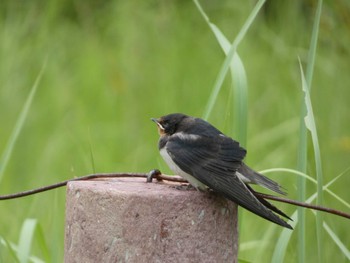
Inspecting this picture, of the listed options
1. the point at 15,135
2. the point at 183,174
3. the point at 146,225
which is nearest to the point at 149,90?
the point at 15,135

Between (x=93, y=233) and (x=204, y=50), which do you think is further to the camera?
(x=204, y=50)

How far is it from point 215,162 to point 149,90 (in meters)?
3.20

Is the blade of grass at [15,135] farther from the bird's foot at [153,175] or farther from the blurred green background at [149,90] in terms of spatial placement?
the blurred green background at [149,90]

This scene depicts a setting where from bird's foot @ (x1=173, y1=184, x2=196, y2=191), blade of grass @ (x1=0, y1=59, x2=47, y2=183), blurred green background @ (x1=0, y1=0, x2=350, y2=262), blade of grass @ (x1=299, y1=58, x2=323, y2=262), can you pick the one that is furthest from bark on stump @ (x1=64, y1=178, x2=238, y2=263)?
blurred green background @ (x1=0, y1=0, x2=350, y2=262)

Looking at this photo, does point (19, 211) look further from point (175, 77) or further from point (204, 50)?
point (204, 50)

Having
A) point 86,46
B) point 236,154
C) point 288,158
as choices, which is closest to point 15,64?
point 86,46

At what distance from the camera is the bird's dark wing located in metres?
1.90

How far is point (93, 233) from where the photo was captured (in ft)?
6.06

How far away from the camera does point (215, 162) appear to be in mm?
2006

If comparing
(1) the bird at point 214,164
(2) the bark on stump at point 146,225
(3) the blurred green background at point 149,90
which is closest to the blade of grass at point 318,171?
(1) the bird at point 214,164

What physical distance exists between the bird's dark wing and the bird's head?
0.11 meters

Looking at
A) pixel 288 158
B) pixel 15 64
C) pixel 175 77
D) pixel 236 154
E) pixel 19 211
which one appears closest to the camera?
pixel 236 154

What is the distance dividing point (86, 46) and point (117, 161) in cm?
202

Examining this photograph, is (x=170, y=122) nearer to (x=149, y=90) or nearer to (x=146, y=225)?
(x=146, y=225)
